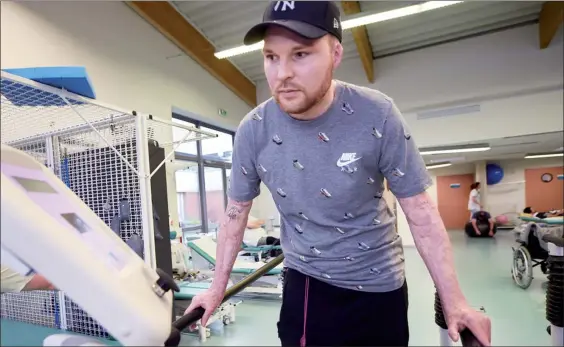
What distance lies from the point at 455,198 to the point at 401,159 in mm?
12675

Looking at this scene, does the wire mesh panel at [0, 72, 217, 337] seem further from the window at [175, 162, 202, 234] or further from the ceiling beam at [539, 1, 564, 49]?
the ceiling beam at [539, 1, 564, 49]

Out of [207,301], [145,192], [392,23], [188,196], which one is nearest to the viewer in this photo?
[207,301]

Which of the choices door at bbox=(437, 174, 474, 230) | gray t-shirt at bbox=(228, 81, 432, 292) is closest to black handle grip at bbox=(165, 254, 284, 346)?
gray t-shirt at bbox=(228, 81, 432, 292)

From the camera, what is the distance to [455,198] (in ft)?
39.9

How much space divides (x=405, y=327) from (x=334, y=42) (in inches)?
36.1

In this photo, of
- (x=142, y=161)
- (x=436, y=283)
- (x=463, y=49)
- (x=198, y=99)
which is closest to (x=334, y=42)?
(x=436, y=283)

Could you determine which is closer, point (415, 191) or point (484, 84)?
point (415, 191)

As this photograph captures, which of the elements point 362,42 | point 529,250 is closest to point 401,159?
point 529,250

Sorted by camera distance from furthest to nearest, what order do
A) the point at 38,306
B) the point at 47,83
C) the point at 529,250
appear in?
the point at 529,250 → the point at 38,306 → the point at 47,83

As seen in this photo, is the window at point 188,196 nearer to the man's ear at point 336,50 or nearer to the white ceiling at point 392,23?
the white ceiling at point 392,23

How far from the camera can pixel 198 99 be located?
242 inches

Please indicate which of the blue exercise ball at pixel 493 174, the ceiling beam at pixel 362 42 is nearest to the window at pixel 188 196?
the ceiling beam at pixel 362 42

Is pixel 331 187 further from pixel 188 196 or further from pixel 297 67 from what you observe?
pixel 188 196

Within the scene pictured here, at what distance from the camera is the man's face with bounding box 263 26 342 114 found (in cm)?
90
